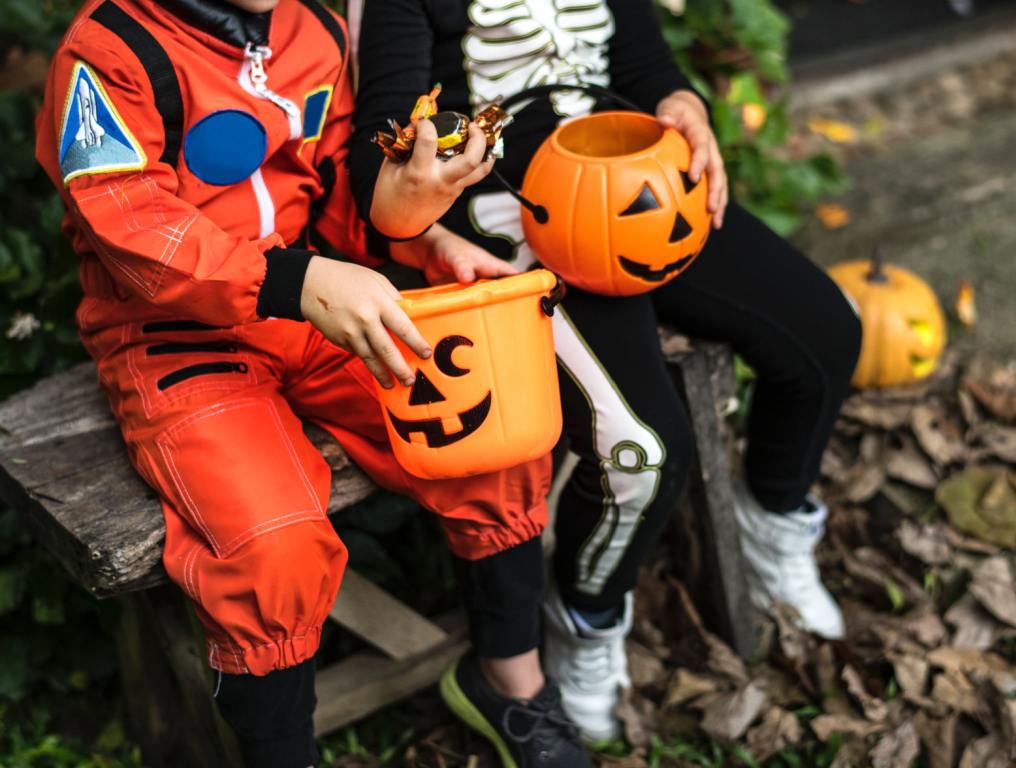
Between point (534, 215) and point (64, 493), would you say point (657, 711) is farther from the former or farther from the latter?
point (64, 493)

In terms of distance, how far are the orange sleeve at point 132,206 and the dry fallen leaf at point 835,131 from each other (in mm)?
3262

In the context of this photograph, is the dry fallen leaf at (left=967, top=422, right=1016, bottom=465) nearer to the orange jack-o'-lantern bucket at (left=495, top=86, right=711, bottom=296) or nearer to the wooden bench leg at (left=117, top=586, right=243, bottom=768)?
the orange jack-o'-lantern bucket at (left=495, top=86, right=711, bottom=296)

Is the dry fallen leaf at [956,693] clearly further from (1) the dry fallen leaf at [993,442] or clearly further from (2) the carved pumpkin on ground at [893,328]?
(2) the carved pumpkin on ground at [893,328]

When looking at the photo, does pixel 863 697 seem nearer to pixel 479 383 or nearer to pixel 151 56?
pixel 479 383

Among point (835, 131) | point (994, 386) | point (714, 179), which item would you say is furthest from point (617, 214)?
point (835, 131)

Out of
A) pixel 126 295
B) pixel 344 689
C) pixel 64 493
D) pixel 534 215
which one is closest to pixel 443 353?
pixel 534 215

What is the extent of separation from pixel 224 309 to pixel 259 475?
24 centimetres

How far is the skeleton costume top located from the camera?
181 centimetres

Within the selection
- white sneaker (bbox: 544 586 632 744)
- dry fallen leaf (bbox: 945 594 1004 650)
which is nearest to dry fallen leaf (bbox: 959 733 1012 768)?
dry fallen leaf (bbox: 945 594 1004 650)

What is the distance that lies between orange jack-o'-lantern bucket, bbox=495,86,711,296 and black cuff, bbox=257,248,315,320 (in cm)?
39

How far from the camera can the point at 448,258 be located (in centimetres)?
Result: 176

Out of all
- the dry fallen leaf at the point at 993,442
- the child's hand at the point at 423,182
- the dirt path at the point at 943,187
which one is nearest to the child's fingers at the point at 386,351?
the child's hand at the point at 423,182

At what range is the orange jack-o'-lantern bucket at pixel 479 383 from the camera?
4.59 ft

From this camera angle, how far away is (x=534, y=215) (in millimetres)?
1695
